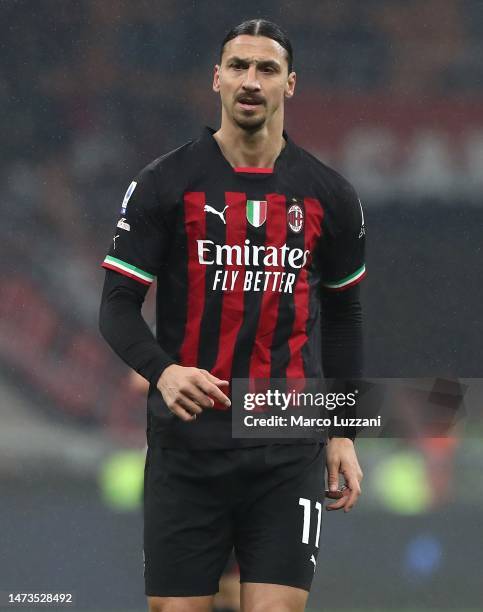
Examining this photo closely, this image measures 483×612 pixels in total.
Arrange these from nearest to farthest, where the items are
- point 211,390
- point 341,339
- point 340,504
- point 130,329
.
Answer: point 211,390, point 130,329, point 340,504, point 341,339

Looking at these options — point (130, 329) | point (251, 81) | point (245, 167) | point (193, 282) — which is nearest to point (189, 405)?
point (130, 329)

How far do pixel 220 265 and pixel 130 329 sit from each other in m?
0.29

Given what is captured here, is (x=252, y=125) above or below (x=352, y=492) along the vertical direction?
above

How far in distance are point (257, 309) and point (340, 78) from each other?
2532mm

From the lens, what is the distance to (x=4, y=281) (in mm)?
5652

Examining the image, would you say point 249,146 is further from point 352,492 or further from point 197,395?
point 352,492

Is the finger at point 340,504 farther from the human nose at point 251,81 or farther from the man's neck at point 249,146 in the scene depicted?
the human nose at point 251,81

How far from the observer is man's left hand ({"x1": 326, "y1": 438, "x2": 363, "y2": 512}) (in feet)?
11.4

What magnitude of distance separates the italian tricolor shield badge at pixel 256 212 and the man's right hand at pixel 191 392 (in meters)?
0.52

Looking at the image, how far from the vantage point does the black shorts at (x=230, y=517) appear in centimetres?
331

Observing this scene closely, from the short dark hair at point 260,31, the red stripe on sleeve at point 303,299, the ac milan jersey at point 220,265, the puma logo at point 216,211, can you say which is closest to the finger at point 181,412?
the ac milan jersey at point 220,265

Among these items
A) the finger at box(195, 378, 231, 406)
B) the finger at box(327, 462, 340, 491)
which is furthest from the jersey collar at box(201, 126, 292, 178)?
the finger at box(327, 462, 340, 491)

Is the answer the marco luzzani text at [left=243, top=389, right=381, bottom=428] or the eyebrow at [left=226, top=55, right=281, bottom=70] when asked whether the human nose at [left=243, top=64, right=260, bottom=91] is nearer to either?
the eyebrow at [left=226, top=55, right=281, bottom=70]

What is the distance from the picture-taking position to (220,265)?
3336 millimetres
